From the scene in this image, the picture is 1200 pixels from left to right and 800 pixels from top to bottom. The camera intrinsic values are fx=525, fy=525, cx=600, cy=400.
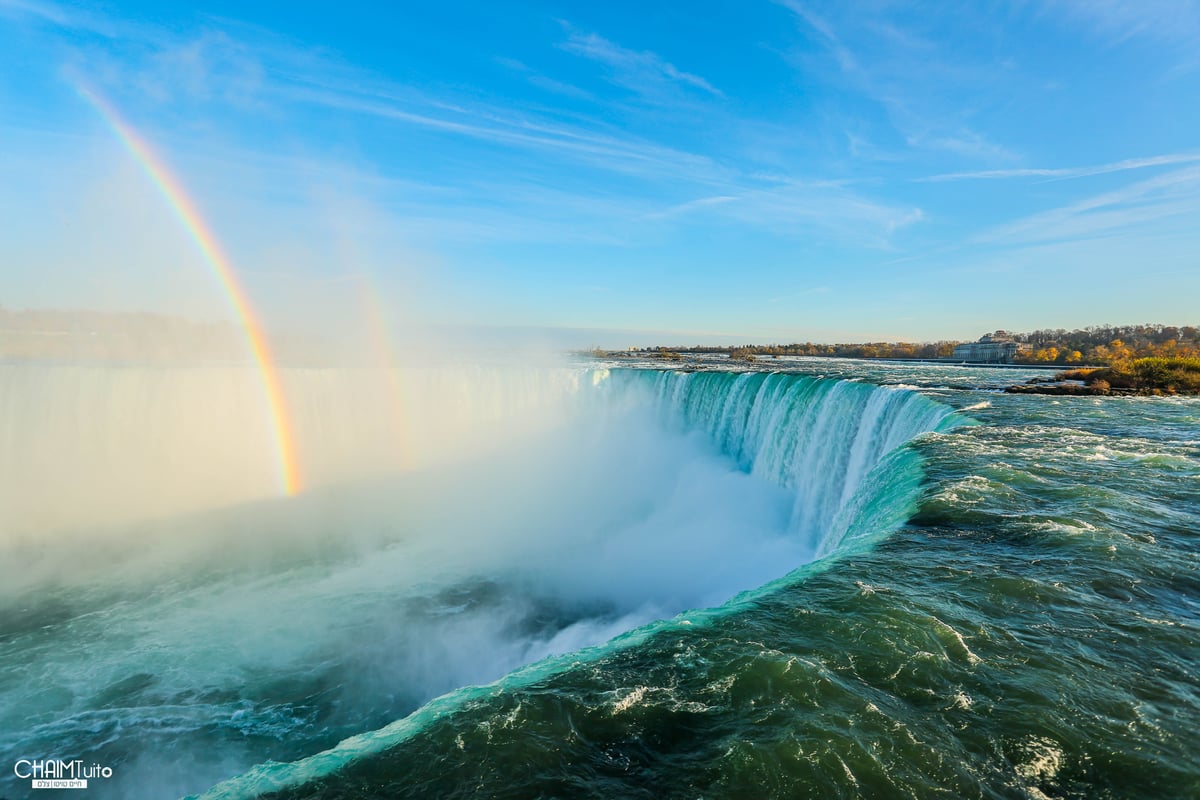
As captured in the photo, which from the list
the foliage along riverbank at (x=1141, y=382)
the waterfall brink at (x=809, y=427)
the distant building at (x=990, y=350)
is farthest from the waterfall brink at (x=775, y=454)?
the distant building at (x=990, y=350)

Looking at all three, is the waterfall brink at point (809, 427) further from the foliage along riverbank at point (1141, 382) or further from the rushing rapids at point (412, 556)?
the foliage along riverbank at point (1141, 382)

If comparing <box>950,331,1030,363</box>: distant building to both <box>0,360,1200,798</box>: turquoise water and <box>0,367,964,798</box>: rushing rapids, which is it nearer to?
<box>0,360,1200,798</box>: turquoise water

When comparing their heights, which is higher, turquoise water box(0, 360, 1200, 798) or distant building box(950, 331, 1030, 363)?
distant building box(950, 331, 1030, 363)

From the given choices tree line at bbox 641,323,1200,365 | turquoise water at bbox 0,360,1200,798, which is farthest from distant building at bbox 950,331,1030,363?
turquoise water at bbox 0,360,1200,798

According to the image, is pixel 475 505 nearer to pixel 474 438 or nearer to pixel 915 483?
pixel 474 438

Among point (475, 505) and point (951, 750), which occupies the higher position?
point (951, 750)

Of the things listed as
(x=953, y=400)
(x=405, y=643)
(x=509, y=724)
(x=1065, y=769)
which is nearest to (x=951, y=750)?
(x=1065, y=769)
